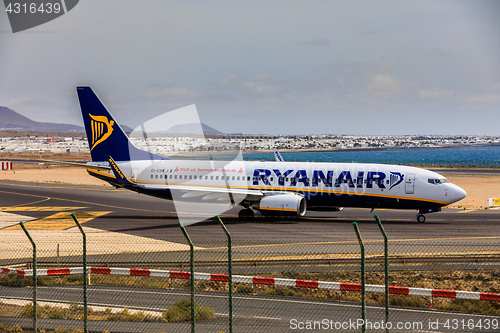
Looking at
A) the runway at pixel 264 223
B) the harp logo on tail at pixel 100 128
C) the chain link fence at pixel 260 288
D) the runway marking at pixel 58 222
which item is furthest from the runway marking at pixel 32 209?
the chain link fence at pixel 260 288

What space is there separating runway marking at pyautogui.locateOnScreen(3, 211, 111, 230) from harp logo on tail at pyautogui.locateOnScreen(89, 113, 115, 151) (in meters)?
5.90

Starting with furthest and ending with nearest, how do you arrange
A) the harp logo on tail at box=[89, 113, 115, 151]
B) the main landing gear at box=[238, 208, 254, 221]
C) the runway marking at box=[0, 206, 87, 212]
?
1. the runway marking at box=[0, 206, 87, 212]
2. the harp logo on tail at box=[89, 113, 115, 151]
3. the main landing gear at box=[238, 208, 254, 221]

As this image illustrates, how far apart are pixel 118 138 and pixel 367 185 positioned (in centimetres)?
2091

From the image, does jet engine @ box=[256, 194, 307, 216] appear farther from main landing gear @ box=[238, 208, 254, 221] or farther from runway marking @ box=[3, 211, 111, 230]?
runway marking @ box=[3, 211, 111, 230]

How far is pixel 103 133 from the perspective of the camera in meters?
40.5

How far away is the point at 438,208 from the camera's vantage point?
3359cm

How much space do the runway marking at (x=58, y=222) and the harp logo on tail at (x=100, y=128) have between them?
232 inches

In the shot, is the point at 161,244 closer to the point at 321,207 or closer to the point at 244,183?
the point at 244,183

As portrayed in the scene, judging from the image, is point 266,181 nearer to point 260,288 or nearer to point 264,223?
point 264,223

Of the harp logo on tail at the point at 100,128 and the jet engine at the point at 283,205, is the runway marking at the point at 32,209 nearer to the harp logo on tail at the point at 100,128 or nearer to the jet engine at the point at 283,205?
the harp logo on tail at the point at 100,128

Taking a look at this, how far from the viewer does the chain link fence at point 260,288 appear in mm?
13828

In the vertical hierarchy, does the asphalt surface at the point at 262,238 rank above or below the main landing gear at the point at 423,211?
below

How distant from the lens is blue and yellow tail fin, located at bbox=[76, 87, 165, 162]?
1582 inches

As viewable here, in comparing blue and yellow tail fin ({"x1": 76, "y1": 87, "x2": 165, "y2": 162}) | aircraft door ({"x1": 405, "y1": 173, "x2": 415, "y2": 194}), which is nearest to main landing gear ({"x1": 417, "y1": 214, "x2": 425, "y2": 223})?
aircraft door ({"x1": 405, "y1": 173, "x2": 415, "y2": 194})
